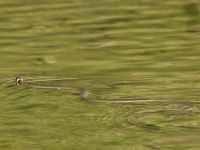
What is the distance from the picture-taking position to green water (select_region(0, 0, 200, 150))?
19.1 feet

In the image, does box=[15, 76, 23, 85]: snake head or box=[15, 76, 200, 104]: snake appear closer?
box=[15, 76, 200, 104]: snake

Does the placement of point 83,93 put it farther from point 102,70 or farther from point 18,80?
point 102,70

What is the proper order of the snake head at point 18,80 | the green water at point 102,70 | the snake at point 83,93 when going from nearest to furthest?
the green water at point 102,70 → the snake at point 83,93 → the snake head at point 18,80

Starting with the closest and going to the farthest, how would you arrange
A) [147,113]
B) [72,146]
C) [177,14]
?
[72,146] < [147,113] < [177,14]

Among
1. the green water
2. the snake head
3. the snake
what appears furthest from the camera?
the snake head

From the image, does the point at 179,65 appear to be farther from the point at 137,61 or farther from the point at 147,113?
the point at 147,113

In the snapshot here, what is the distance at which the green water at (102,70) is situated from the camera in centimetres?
583

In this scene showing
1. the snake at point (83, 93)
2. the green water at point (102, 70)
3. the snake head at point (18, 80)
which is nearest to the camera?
the green water at point (102, 70)

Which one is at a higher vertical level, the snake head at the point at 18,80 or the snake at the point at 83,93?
the snake head at the point at 18,80

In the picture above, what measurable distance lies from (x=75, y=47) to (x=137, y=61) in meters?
0.86

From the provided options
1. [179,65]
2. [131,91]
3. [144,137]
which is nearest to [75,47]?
[179,65]

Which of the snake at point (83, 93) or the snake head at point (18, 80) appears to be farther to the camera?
the snake head at point (18, 80)

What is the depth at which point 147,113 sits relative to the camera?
20.7 ft

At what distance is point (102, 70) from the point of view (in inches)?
302
